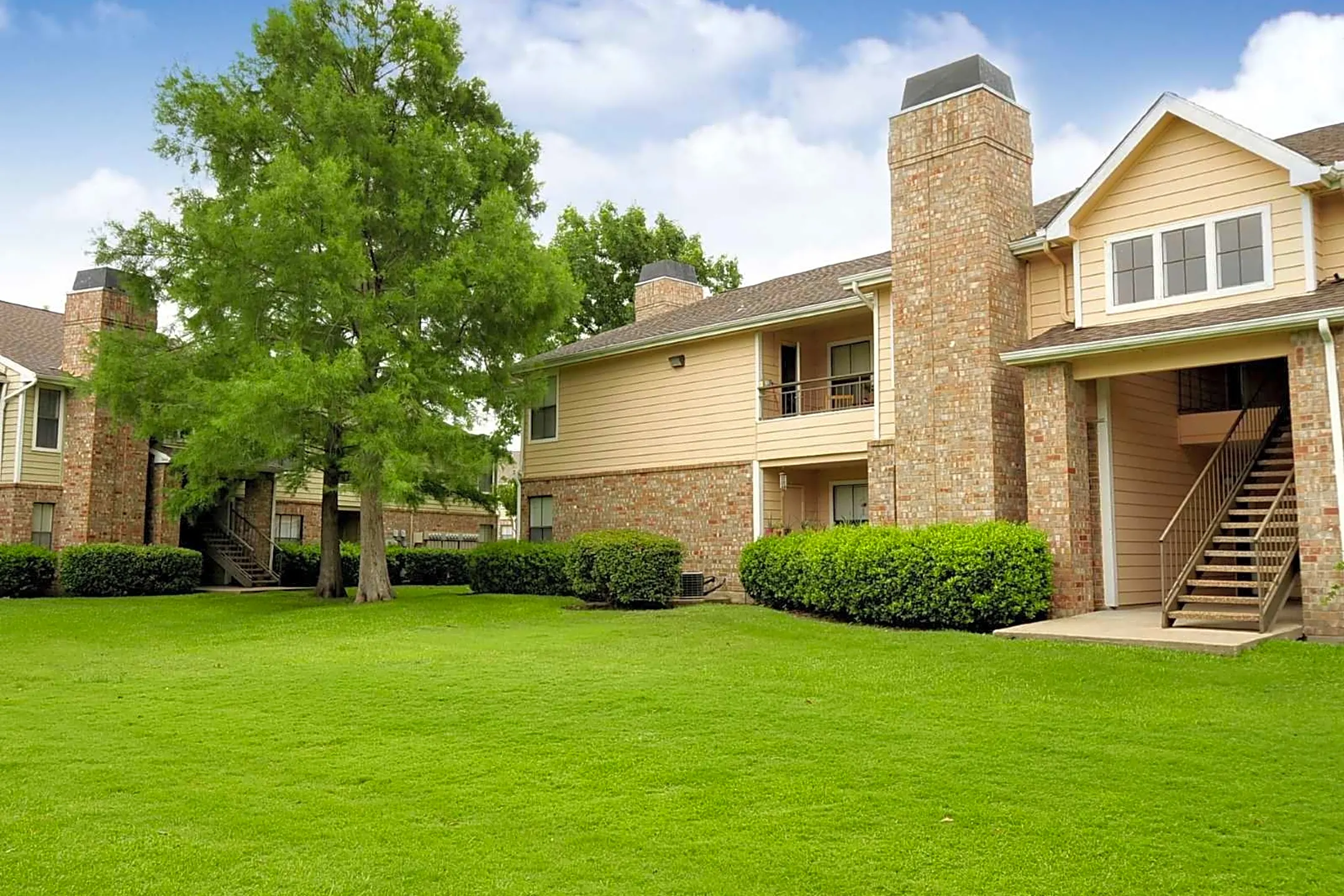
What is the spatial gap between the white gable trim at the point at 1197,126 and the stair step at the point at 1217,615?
524cm

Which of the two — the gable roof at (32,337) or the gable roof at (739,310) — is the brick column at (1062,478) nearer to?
the gable roof at (739,310)

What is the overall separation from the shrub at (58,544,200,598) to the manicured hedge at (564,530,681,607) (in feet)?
40.0

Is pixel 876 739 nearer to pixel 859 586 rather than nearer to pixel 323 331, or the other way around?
pixel 859 586

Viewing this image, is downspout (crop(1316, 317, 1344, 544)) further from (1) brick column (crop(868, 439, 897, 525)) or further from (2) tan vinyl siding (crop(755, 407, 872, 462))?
(2) tan vinyl siding (crop(755, 407, 872, 462))

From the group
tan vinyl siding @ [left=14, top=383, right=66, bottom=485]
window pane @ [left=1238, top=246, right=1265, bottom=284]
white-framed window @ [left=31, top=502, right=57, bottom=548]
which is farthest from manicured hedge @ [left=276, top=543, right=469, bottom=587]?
window pane @ [left=1238, top=246, right=1265, bottom=284]

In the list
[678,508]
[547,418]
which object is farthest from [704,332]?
[547,418]

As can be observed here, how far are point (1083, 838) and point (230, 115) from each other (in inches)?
744

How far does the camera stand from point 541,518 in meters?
Answer: 24.3

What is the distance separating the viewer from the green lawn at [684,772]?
5090mm

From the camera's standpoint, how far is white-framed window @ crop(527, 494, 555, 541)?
2397 cm

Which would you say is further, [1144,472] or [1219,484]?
[1219,484]

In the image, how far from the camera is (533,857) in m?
5.28

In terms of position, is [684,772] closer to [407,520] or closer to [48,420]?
[48,420]

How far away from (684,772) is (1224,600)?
27.0ft
